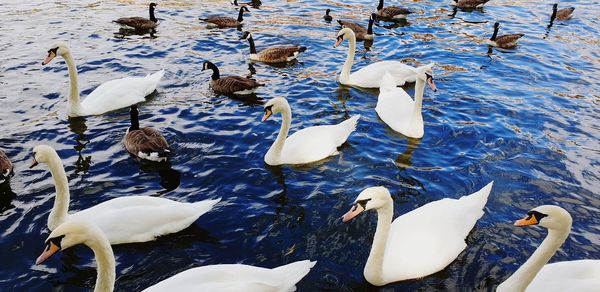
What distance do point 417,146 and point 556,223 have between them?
4893 millimetres

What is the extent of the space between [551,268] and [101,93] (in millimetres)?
9532

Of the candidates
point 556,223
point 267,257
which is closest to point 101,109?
point 267,257

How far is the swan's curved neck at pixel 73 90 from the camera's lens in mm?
10977

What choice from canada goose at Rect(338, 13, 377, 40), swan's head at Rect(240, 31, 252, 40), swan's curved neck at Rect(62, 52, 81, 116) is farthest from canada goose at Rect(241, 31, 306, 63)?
swan's curved neck at Rect(62, 52, 81, 116)

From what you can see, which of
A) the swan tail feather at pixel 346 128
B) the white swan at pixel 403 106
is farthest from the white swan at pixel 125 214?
the white swan at pixel 403 106

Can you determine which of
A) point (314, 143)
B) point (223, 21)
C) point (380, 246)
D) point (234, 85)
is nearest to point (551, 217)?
point (380, 246)

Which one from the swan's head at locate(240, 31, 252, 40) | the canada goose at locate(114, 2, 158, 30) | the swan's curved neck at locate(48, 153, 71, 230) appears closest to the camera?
the swan's curved neck at locate(48, 153, 71, 230)

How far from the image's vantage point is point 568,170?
31.6 feet

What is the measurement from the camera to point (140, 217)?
7109 millimetres

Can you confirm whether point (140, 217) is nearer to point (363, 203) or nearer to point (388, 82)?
point (363, 203)

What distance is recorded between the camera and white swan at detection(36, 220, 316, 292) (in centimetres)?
525

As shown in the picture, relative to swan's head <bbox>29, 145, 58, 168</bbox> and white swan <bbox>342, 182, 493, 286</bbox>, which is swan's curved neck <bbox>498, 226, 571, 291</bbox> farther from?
swan's head <bbox>29, 145, 58, 168</bbox>

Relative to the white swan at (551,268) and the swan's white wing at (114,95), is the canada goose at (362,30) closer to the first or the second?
the swan's white wing at (114,95)

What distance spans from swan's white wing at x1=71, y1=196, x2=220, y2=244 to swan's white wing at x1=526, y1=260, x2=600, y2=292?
4.45 metres
